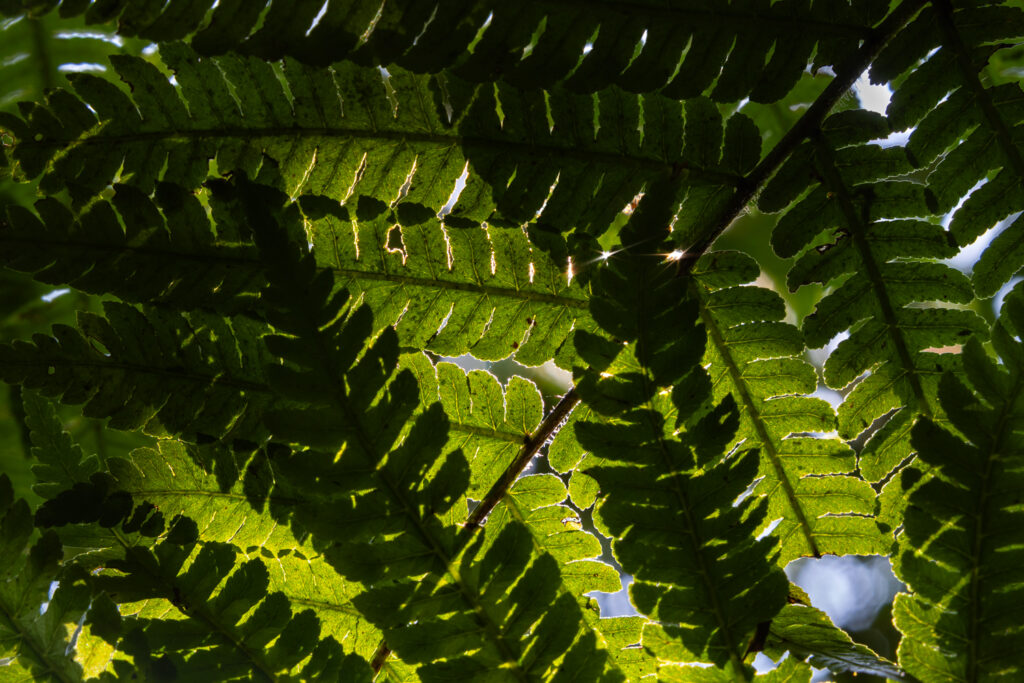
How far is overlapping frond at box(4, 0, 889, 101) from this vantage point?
2.77ft

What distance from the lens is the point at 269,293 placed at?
2.38 ft

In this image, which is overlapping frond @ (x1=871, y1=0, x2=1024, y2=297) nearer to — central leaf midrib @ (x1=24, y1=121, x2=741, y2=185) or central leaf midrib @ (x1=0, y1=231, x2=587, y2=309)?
central leaf midrib @ (x1=24, y1=121, x2=741, y2=185)

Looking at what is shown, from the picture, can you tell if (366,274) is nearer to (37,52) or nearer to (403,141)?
(403,141)

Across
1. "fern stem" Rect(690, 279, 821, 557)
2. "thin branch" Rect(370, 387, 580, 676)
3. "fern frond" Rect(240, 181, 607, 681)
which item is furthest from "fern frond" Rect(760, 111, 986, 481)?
"fern frond" Rect(240, 181, 607, 681)

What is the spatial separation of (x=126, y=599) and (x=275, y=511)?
0.25m

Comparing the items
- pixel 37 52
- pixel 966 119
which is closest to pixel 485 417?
pixel 966 119

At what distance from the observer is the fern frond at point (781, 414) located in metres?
1.09

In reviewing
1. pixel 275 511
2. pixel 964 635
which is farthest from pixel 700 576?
pixel 275 511

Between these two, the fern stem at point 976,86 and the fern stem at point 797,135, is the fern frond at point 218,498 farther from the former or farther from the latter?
the fern stem at point 976,86

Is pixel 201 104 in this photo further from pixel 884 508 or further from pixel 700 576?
pixel 884 508

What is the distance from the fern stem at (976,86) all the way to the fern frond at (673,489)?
0.58 metres

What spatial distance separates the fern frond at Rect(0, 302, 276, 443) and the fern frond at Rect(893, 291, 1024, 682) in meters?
0.83

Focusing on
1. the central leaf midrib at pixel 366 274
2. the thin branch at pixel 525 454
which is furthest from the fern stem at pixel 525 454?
the central leaf midrib at pixel 366 274

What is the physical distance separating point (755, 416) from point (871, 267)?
0.90 feet
